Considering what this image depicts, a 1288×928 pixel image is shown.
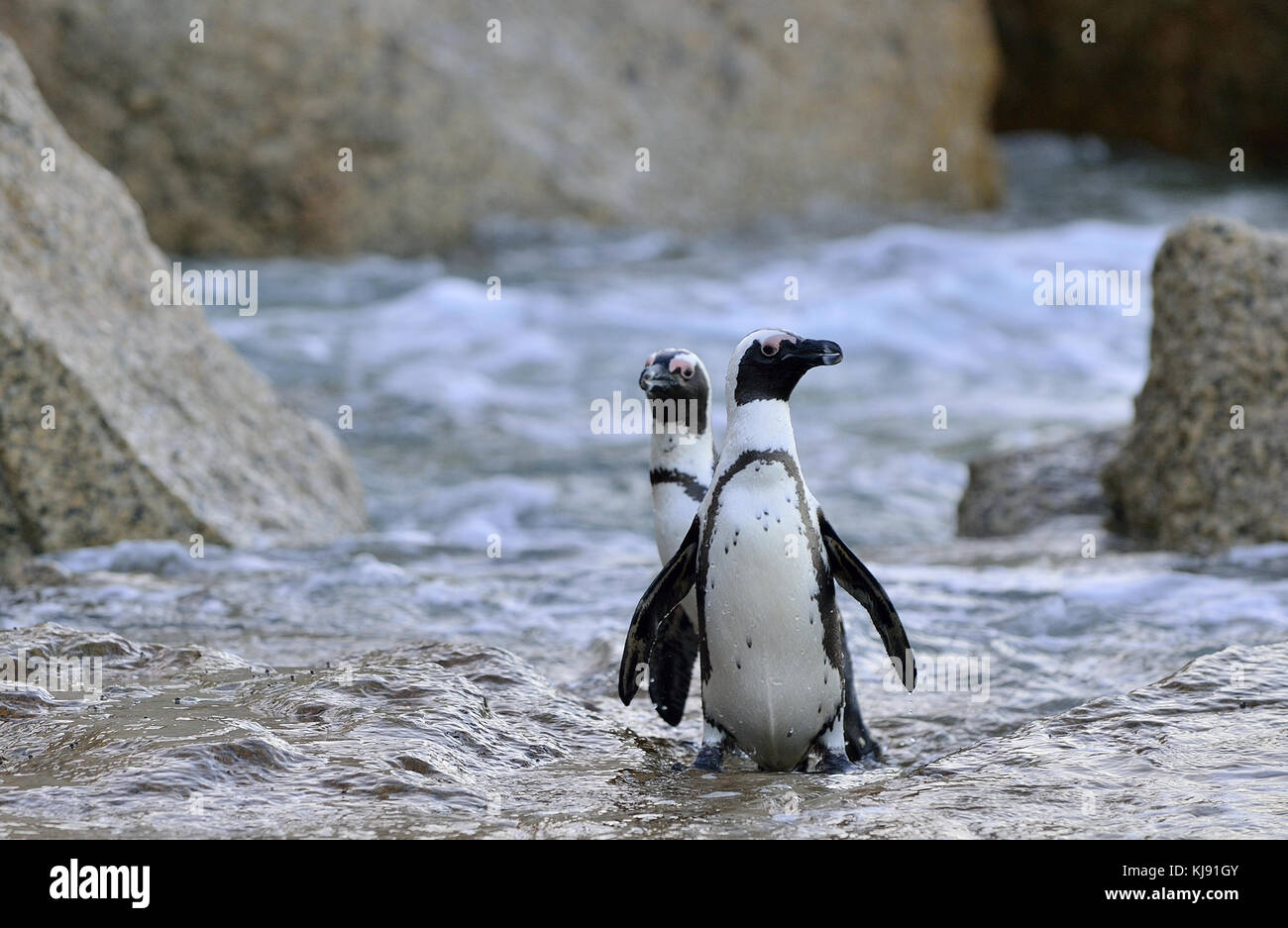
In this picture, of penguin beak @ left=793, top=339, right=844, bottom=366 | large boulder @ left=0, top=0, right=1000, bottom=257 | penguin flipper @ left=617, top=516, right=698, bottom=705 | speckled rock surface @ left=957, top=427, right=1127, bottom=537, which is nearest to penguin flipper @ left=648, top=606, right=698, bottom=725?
penguin flipper @ left=617, top=516, right=698, bottom=705

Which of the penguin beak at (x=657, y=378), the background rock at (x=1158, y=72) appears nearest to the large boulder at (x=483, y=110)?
the background rock at (x=1158, y=72)

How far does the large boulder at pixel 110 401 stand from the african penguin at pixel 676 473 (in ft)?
7.84

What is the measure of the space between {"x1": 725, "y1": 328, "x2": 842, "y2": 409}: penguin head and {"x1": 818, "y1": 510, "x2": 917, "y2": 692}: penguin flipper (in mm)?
367

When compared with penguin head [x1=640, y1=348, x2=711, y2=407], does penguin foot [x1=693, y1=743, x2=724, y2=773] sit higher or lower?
lower

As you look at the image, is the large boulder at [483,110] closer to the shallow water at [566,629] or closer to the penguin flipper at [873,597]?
the shallow water at [566,629]

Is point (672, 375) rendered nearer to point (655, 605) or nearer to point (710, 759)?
point (655, 605)

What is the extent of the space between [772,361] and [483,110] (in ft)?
32.3

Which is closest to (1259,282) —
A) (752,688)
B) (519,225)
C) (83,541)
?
(752,688)

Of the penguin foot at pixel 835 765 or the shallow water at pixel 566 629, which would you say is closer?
the shallow water at pixel 566 629

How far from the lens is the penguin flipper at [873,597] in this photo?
385cm

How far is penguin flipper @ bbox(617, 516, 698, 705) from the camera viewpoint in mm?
3809

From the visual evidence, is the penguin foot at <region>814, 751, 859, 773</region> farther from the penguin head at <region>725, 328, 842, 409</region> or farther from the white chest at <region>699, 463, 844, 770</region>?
the penguin head at <region>725, 328, 842, 409</region>
